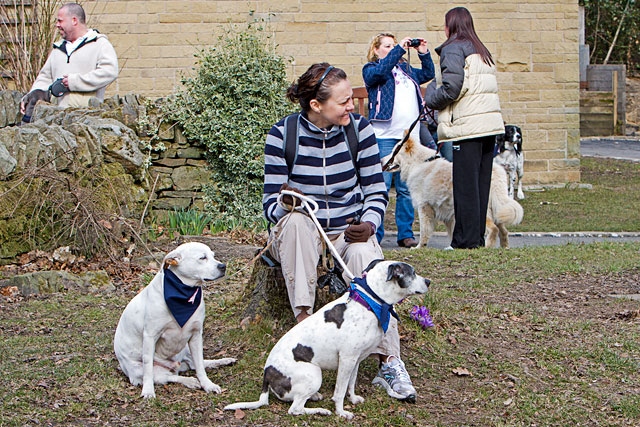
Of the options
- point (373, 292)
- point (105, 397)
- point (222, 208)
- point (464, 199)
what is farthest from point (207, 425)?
point (222, 208)

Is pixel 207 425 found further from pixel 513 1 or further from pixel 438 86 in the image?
pixel 513 1

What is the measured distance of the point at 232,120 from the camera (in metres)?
10.2

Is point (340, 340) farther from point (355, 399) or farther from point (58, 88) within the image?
point (58, 88)

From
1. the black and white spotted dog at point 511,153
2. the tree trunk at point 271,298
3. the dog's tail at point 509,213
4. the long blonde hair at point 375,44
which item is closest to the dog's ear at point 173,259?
the tree trunk at point 271,298

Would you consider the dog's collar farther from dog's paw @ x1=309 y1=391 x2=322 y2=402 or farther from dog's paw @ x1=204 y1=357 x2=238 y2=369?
dog's paw @ x1=204 y1=357 x2=238 y2=369

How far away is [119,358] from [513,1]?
12102 millimetres

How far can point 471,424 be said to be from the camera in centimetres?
424

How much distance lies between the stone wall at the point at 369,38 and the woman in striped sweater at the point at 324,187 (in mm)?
9341

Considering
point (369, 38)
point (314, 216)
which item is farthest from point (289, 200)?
point (369, 38)

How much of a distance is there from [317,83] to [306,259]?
98 centimetres

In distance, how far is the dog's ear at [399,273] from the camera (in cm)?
412

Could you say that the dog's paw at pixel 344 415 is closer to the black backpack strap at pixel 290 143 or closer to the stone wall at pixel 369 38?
the black backpack strap at pixel 290 143

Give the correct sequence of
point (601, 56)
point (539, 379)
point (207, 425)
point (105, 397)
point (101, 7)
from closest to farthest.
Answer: point (207, 425) → point (105, 397) → point (539, 379) → point (101, 7) → point (601, 56)

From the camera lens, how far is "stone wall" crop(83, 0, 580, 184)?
14281 millimetres
